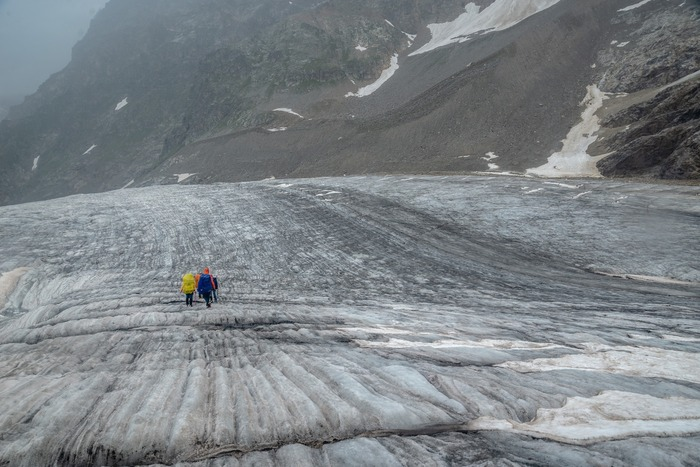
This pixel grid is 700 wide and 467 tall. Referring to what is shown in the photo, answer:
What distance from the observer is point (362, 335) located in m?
11.3

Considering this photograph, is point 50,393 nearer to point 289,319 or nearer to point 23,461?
point 23,461

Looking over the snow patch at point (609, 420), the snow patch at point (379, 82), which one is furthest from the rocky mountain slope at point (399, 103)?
the snow patch at point (609, 420)

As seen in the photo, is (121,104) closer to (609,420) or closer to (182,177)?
(182,177)

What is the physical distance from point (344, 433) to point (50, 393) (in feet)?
17.1

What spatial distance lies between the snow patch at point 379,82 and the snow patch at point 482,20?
6.01 meters

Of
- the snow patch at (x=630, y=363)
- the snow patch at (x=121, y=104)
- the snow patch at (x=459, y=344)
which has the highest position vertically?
the snow patch at (x=121, y=104)

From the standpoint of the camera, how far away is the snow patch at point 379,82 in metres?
99.4

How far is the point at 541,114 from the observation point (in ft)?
204

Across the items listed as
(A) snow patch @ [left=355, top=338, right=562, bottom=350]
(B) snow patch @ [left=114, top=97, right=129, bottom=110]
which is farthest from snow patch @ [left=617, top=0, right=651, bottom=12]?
(B) snow patch @ [left=114, top=97, right=129, bottom=110]

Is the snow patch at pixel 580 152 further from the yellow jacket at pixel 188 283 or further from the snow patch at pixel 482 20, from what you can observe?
the yellow jacket at pixel 188 283

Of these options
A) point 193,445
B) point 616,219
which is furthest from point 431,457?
point 616,219

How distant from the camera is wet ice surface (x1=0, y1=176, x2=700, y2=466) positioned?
640cm

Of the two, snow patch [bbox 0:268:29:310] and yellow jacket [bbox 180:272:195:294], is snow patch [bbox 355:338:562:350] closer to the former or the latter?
yellow jacket [bbox 180:272:195:294]

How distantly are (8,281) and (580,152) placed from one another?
179 ft
